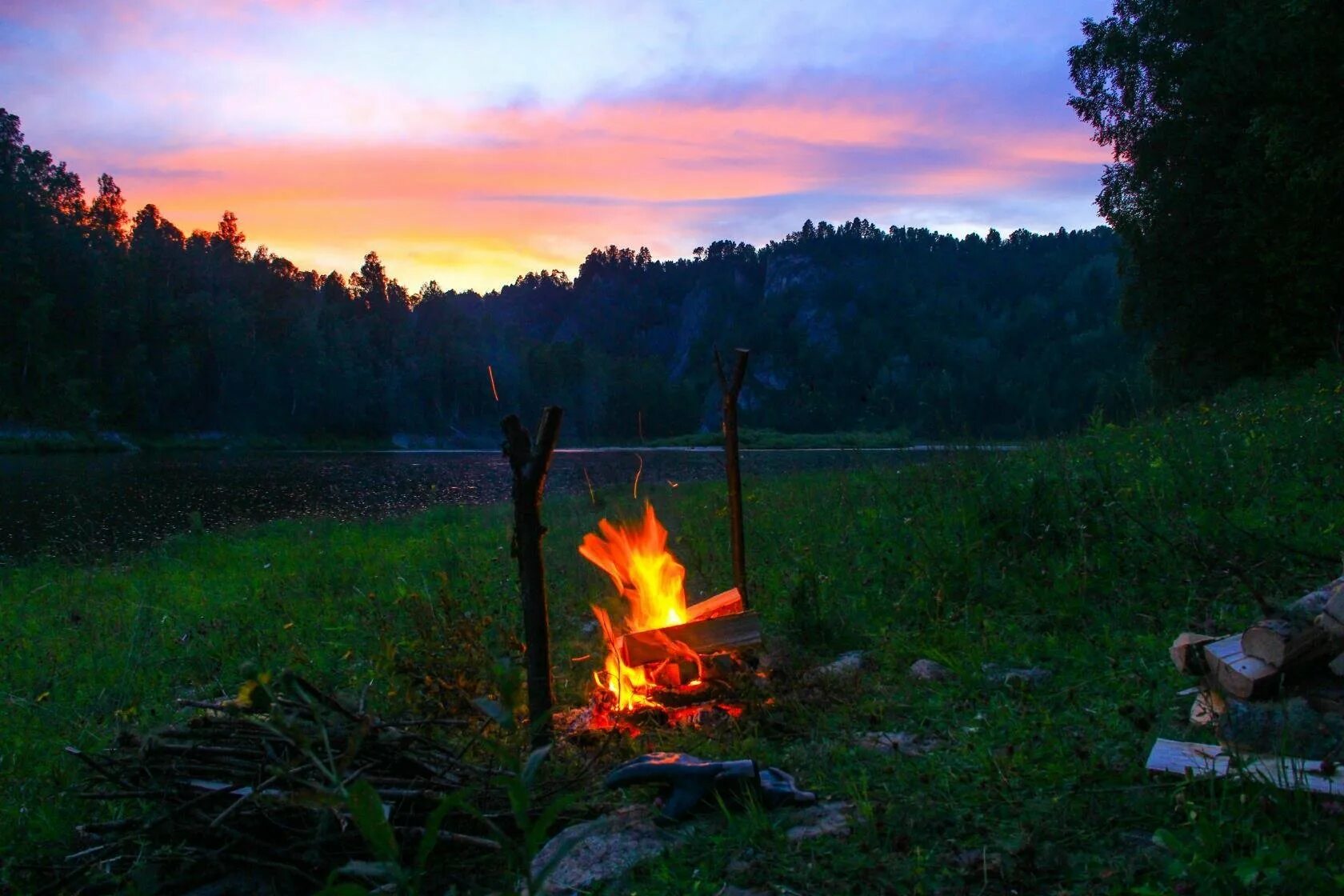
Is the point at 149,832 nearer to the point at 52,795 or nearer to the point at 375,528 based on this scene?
the point at 52,795

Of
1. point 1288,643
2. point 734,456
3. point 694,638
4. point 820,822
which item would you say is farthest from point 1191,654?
point 734,456

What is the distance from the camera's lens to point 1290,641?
3.73 m

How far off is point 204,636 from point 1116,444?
10.5 metres

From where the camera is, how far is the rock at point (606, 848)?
329cm

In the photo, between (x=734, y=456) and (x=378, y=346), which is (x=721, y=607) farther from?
(x=378, y=346)

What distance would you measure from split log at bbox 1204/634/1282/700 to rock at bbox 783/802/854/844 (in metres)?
1.74

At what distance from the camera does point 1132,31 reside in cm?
2572

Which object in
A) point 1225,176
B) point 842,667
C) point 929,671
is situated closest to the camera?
point 929,671

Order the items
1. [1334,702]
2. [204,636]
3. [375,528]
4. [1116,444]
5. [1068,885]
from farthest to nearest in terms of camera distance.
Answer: [375,528] → [1116,444] → [204,636] → [1334,702] → [1068,885]

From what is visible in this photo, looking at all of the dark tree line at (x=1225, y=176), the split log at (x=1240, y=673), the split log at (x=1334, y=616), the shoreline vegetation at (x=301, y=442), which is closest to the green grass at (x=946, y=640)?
the split log at (x=1240, y=673)

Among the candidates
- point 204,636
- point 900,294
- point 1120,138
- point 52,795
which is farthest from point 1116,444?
point 900,294

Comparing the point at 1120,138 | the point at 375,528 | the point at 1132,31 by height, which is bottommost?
the point at 375,528

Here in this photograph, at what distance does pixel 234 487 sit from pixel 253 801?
32.4m

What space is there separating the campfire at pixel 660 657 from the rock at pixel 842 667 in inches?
18.5
